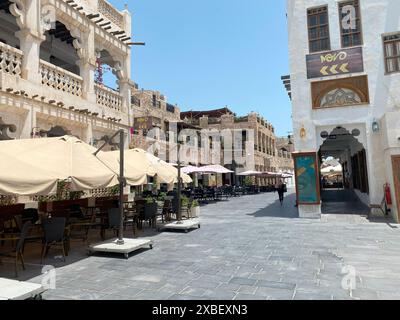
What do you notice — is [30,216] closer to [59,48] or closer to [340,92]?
[59,48]

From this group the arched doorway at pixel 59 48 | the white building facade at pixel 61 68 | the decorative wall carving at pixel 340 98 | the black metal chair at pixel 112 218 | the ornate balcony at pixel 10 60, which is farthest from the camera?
the arched doorway at pixel 59 48

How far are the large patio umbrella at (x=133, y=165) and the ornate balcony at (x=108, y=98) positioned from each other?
15.0 feet

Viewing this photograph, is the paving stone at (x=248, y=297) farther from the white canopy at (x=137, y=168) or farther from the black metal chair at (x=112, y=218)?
the black metal chair at (x=112, y=218)

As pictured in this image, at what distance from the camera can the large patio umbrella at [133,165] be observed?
8.00 m

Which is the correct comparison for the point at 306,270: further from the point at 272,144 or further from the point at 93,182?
the point at 272,144

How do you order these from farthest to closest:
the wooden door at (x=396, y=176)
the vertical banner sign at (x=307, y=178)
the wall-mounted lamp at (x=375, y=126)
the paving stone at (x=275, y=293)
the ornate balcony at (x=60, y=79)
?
the vertical banner sign at (x=307, y=178), the wall-mounted lamp at (x=375, y=126), the wooden door at (x=396, y=176), the ornate balcony at (x=60, y=79), the paving stone at (x=275, y=293)

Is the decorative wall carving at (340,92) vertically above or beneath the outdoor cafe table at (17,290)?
above

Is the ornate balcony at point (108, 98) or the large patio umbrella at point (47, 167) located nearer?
the large patio umbrella at point (47, 167)

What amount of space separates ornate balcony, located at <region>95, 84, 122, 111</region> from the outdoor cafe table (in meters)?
9.90

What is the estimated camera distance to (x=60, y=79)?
36.2 ft

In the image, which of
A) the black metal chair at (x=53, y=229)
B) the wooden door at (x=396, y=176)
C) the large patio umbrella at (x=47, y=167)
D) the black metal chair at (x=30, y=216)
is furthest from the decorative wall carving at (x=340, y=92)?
the black metal chair at (x=30, y=216)

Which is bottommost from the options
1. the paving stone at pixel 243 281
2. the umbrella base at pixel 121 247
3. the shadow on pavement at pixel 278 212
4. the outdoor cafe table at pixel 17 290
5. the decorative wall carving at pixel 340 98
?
the paving stone at pixel 243 281

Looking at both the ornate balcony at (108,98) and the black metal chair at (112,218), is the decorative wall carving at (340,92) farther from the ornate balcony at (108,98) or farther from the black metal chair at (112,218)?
the black metal chair at (112,218)
